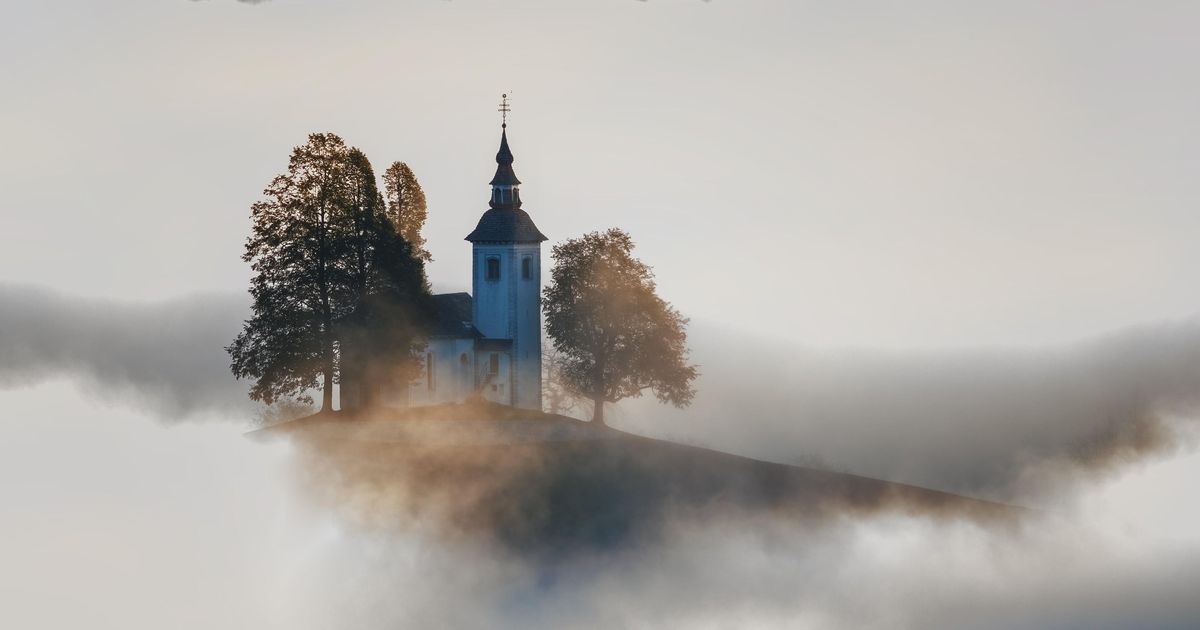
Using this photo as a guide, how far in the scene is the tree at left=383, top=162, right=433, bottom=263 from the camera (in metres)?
78.6

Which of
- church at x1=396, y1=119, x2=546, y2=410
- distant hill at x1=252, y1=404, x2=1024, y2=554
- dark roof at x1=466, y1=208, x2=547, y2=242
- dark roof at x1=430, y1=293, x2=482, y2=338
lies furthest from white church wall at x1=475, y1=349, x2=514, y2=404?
distant hill at x1=252, y1=404, x2=1024, y2=554

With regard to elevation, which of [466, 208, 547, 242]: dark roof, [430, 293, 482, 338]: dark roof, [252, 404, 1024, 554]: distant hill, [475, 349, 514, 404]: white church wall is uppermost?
[466, 208, 547, 242]: dark roof

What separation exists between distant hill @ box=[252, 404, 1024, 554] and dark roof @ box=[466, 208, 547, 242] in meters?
10.2

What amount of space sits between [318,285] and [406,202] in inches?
388

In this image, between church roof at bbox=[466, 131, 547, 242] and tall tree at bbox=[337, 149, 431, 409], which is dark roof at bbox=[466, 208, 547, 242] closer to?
church roof at bbox=[466, 131, 547, 242]

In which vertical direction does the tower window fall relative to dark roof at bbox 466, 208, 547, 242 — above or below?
below

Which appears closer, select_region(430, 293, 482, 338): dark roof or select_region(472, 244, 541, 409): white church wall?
select_region(430, 293, 482, 338): dark roof

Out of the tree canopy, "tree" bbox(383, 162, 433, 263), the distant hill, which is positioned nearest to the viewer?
the distant hill

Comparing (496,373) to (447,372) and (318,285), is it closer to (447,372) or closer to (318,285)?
(447,372)

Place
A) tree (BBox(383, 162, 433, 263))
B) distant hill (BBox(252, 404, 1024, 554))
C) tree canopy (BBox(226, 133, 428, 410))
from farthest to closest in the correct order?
tree (BBox(383, 162, 433, 263)) → tree canopy (BBox(226, 133, 428, 410)) → distant hill (BBox(252, 404, 1024, 554))

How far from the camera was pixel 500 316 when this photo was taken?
81438 mm

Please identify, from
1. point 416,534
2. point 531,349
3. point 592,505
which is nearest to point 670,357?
point 531,349

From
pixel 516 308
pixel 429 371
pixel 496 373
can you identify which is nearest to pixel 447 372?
pixel 429 371

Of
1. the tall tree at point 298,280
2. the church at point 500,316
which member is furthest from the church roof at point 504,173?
the tall tree at point 298,280
